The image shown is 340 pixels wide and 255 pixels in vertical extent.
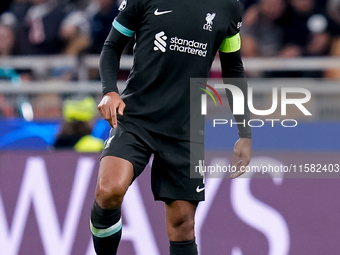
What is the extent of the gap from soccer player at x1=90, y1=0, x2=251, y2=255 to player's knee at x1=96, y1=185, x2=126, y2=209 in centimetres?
2

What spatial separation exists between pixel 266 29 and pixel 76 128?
282cm

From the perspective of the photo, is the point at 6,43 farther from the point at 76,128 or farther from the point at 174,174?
the point at 174,174

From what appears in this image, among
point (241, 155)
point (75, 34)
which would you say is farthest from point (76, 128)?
point (241, 155)

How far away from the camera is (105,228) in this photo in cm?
366

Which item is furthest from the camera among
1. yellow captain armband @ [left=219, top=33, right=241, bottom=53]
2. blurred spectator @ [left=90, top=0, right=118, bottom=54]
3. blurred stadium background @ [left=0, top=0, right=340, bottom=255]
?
blurred spectator @ [left=90, top=0, right=118, bottom=54]

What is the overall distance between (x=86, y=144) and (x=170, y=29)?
3.05m

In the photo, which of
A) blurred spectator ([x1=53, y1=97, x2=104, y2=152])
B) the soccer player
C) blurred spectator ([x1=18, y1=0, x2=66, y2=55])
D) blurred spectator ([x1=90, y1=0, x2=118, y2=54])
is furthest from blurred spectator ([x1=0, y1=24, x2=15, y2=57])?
the soccer player

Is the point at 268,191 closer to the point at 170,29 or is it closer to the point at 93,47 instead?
the point at 170,29

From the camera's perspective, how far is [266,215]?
4941mm

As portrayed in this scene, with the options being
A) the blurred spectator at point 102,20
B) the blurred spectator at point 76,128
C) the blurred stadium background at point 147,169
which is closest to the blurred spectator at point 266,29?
the blurred stadium background at point 147,169

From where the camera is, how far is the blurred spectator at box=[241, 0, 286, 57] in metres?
7.60

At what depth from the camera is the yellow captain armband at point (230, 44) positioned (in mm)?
3852

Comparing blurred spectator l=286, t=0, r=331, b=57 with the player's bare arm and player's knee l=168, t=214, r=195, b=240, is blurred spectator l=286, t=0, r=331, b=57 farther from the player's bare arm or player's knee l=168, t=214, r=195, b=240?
player's knee l=168, t=214, r=195, b=240

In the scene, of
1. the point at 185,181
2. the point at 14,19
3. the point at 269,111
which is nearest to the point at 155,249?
the point at 185,181
